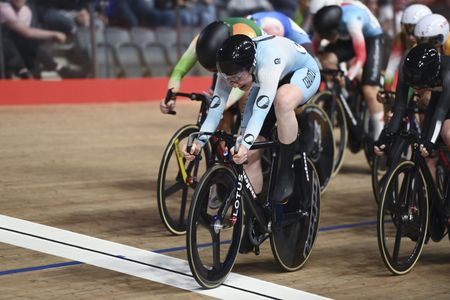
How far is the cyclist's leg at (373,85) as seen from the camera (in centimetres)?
942

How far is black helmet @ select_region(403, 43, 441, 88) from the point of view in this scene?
580 centimetres

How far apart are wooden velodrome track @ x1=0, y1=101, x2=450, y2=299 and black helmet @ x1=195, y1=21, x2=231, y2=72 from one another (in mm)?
1153

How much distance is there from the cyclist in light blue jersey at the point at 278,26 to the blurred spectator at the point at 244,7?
7.64 m

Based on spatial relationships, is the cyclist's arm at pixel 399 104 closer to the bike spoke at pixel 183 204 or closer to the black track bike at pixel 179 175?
the black track bike at pixel 179 175

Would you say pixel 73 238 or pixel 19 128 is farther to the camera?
pixel 19 128

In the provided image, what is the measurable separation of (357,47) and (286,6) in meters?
7.28

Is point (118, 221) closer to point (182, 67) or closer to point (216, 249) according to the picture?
point (182, 67)

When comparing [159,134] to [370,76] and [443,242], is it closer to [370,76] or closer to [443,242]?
[370,76]

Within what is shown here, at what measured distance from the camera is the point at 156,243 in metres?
6.40

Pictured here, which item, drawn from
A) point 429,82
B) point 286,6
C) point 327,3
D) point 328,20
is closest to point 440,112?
point 429,82

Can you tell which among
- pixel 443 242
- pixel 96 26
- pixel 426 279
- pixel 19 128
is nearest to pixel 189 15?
pixel 96 26

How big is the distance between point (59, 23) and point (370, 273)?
8.46 meters

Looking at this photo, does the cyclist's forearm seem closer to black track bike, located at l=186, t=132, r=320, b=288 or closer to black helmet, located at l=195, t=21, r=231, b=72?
black helmet, located at l=195, t=21, r=231, b=72

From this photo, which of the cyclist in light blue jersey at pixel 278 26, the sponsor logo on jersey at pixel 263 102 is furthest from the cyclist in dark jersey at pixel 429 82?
the cyclist in light blue jersey at pixel 278 26
